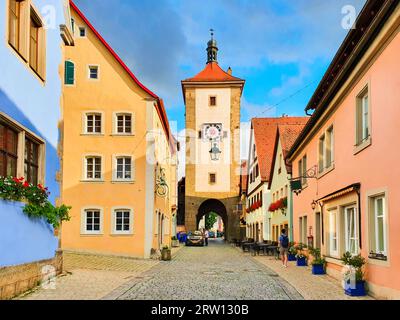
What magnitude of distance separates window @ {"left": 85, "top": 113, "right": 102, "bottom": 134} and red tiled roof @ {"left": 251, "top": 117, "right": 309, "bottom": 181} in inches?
579

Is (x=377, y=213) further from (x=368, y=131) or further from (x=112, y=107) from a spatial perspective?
(x=112, y=107)

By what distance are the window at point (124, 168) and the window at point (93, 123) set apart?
177cm

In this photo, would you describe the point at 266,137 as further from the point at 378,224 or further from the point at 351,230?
the point at 378,224

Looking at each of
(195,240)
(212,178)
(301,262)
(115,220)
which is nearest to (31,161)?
(301,262)

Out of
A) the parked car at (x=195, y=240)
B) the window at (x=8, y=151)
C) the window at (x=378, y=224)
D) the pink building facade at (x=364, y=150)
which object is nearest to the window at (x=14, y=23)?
the window at (x=8, y=151)

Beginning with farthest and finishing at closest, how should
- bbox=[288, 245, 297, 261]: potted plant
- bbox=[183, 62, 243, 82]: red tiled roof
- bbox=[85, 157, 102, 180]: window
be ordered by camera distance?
bbox=[183, 62, 243, 82]: red tiled roof < bbox=[85, 157, 102, 180]: window < bbox=[288, 245, 297, 261]: potted plant

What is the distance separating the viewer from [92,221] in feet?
88.0

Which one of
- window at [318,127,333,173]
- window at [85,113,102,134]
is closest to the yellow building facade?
window at [85,113,102,134]

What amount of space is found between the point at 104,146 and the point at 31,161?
13915 mm

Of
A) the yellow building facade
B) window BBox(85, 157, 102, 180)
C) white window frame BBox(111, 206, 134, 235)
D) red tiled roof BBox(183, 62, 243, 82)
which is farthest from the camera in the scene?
red tiled roof BBox(183, 62, 243, 82)

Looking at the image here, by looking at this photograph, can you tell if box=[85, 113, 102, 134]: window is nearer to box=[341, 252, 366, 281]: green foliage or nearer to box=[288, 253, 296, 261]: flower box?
box=[288, 253, 296, 261]: flower box

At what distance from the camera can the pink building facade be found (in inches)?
408
